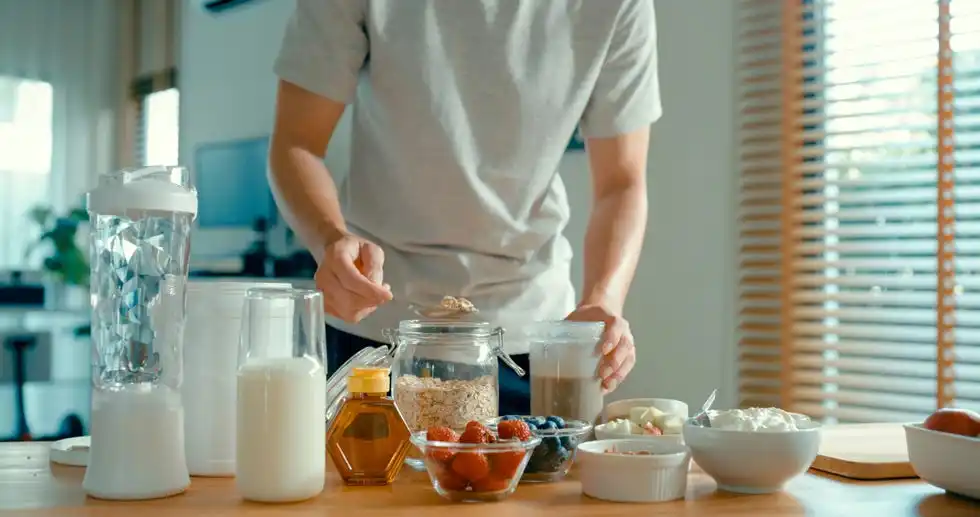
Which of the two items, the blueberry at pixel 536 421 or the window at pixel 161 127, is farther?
the window at pixel 161 127

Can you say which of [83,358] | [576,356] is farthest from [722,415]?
[83,358]

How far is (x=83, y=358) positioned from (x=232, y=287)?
198 inches

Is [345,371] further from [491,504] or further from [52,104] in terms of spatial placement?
[52,104]

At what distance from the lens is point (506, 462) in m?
1.01

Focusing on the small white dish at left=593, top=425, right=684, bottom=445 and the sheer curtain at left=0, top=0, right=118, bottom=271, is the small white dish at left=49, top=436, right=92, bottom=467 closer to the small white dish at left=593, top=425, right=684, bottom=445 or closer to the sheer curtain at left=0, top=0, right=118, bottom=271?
the small white dish at left=593, top=425, right=684, bottom=445

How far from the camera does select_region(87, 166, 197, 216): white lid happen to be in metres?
1.02

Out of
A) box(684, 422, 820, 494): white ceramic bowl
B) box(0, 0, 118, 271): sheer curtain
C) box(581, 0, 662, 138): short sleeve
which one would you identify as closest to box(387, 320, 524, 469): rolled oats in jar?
box(684, 422, 820, 494): white ceramic bowl

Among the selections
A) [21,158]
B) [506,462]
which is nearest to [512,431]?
[506,462]

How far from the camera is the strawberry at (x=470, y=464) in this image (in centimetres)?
100

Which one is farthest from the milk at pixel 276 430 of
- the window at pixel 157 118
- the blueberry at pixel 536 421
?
the window at pixel 157 118

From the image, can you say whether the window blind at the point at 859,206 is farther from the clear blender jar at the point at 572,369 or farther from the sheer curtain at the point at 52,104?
the sheer curtain at the point at 52,104

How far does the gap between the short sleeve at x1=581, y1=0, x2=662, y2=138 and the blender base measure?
1.09 metres

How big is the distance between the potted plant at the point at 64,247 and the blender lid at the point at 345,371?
4.38 metres

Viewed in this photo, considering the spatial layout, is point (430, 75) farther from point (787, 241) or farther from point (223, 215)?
point (223, 215)
